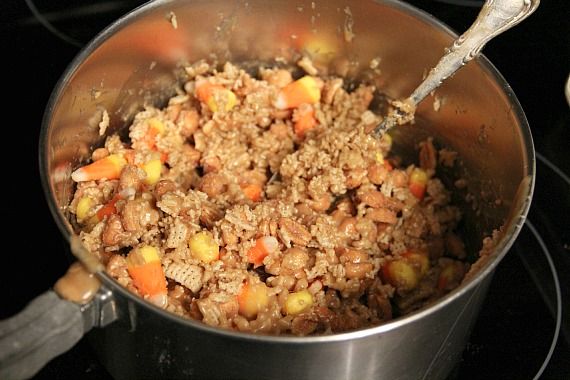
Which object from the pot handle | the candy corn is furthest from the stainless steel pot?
the candy corn

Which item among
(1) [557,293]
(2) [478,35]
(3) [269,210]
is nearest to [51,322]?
(3) [269,210]

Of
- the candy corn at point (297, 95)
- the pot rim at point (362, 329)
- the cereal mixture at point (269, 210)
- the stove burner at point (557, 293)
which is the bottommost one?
the stove burner at point (557, 293)

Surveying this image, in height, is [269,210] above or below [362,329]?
below

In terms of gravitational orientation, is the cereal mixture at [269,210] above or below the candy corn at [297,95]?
below

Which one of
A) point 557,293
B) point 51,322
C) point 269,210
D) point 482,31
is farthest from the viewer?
point 557,293

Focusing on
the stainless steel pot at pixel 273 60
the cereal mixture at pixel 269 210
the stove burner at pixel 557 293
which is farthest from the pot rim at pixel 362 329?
the stove burner at pixel 557 293

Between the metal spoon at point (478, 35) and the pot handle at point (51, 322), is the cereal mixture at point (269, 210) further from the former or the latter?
the pot handle at point (51, 322)

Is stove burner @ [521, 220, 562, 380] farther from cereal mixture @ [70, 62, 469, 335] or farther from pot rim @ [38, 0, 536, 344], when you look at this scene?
pot rim @ [38, 0, 536, 344]

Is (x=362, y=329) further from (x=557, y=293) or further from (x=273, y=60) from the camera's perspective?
(x=273, y=60)
